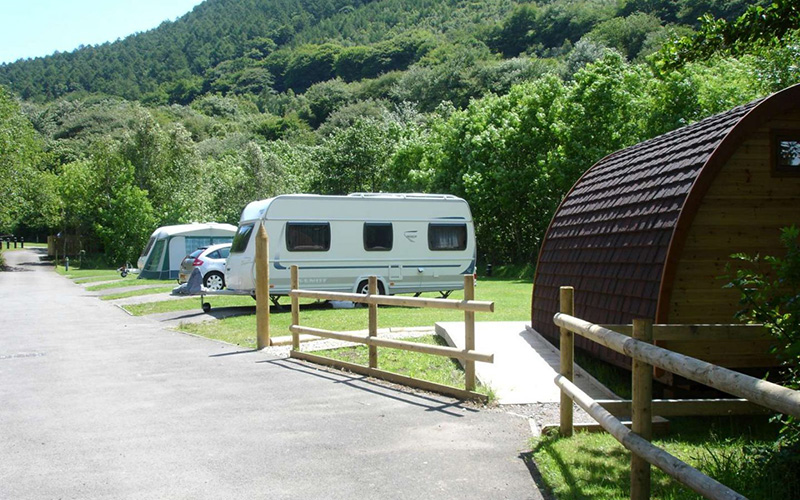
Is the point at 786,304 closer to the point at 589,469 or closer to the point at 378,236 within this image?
the point at 589,469

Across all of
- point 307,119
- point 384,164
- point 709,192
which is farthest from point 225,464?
point 307,119

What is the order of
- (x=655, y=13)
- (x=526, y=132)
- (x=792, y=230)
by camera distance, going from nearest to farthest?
1. (x=792, y=230)
2. (x=526, y=132)
3. (x=655, y=13)

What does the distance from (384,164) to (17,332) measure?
30.2 metres

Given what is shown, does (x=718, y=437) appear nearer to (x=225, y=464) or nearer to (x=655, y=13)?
(x=225, y=464)

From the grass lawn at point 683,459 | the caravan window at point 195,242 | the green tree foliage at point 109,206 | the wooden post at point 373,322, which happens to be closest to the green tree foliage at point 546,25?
the green tree foliage at point 109,206

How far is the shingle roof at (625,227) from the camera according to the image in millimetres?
7598

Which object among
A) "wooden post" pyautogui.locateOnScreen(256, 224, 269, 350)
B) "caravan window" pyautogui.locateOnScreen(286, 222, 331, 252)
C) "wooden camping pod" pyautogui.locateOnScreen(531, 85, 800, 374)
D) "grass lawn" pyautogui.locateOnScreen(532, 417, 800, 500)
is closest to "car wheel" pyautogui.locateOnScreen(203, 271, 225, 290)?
"caravan window" pyautogui.locateOnScreen(286, 222, 331, 252)

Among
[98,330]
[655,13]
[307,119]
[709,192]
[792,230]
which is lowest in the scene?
[98,330]

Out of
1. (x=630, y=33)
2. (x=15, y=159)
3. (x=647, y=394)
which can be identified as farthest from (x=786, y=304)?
(x=630, y=33)

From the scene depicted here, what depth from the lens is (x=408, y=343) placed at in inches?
325

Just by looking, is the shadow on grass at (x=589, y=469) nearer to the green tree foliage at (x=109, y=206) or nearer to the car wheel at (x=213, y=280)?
the car wheel at (x=213, y=280)

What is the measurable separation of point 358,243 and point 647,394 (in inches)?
564

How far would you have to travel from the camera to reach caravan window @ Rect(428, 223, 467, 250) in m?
19.1

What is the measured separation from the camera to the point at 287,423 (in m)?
6.46
